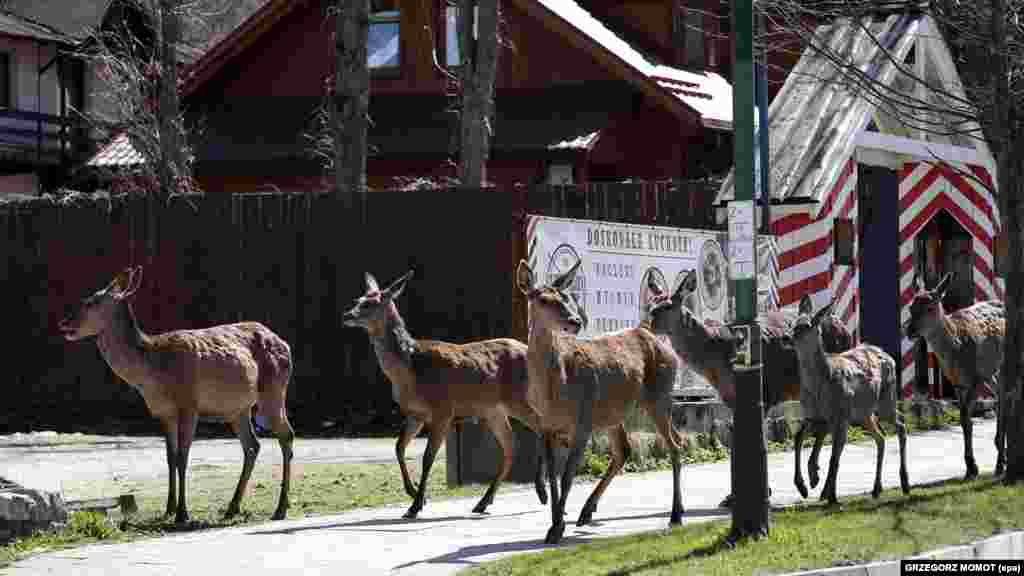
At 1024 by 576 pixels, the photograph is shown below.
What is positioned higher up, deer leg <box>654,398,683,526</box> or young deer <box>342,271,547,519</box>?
young deer <box>342,271,547,519</box>

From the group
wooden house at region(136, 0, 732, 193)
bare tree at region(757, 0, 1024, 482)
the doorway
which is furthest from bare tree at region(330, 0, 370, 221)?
bare tree at region(757, 0, 1024, 482)

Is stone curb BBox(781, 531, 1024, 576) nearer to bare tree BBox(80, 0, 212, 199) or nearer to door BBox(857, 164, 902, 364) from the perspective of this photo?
door BBox(857, 164, 902, 364)

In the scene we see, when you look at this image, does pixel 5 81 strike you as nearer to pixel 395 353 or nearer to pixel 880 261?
pixel 880 261

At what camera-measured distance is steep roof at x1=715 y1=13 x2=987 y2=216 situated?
23891 millimetres

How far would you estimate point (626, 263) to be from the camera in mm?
19688

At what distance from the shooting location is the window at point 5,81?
4844 centimetres

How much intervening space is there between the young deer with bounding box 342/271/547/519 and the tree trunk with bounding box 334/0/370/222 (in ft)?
31.8

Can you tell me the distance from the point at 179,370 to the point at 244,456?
98 centimetres

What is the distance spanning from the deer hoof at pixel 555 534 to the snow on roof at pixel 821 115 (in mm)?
10859

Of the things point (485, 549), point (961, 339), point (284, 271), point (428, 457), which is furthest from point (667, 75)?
point (485, 549)

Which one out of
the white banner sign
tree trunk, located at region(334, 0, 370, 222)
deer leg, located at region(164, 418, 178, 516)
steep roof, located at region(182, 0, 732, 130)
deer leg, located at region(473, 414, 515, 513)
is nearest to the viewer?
deer leg, located at region(164, 418, 178, 516)

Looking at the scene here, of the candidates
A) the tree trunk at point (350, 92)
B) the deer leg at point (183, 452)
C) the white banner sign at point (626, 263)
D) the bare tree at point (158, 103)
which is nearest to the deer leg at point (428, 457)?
the deer leg at point (183, 452)

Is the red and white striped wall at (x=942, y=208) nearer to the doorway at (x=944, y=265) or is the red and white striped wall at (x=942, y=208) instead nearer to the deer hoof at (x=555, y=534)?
the doorway at (x=944, y=265)

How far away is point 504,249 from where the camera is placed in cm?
2369
